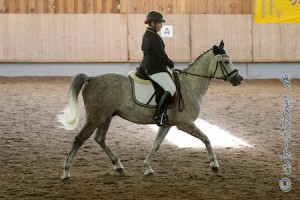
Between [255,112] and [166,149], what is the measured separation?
489 centimetres

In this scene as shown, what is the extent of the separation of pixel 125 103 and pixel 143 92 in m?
0.26

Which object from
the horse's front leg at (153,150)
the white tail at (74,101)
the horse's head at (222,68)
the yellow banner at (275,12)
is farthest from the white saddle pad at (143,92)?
the yellow banner at (275,12)

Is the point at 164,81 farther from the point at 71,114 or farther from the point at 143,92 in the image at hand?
the point at 71,114

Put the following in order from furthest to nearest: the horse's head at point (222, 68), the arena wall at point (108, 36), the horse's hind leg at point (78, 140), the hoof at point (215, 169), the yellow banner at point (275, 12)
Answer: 1. the arena wall at point (108, 36)
2. the yellow banner at point (275, 12)
3. the horse's head at point (222, 68)
4. the hoof at point (215, 169)
5. the horse's hind leg at point (78, 140)

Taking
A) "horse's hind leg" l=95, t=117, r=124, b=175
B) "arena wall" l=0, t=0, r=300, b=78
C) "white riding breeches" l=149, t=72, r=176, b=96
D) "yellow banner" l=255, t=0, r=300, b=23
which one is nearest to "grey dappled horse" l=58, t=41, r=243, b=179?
"horse's hind leg" l=95, t=117, r=124, b=175

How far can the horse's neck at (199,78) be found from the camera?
323 inches

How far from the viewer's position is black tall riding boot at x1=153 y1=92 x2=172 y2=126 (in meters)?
7.88

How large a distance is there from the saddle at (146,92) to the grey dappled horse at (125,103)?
0.19 ft

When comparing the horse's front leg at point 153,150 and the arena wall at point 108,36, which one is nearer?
the horse's front leg at point 153,150

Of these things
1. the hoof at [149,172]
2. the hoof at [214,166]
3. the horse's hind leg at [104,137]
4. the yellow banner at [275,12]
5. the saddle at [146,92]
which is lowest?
the hoof at [149,172]

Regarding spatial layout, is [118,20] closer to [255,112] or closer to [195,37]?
[195,37]

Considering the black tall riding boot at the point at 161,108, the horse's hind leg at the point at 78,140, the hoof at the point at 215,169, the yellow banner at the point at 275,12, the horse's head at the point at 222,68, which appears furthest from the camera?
the yellow banner at the point at 275,12

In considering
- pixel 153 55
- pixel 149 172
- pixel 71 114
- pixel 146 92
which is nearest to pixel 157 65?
pixel 153 55

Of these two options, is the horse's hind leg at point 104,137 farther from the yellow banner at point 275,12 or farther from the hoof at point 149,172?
the yellow banner at point 275,12
